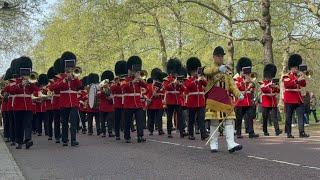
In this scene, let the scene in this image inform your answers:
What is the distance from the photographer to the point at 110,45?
3472 cm

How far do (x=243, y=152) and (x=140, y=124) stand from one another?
12.8 ft

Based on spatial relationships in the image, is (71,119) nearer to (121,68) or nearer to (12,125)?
(12,125)

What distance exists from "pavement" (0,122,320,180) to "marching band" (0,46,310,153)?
76 centimetres

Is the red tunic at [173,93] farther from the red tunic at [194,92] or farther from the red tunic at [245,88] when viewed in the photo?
the red tunic at [245,88]

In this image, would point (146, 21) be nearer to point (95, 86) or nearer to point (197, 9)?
point (197, 9)

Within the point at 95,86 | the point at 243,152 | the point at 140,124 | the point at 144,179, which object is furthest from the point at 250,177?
the point at 95,86

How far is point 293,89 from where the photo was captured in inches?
608

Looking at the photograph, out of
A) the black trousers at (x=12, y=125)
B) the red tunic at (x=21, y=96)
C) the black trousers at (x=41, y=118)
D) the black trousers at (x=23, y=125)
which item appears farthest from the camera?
the black trousers at (x=41, y=118)

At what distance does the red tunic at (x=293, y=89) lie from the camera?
15391 mm

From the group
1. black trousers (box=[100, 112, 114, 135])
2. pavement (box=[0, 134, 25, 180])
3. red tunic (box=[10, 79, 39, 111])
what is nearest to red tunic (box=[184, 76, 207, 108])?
black trousers (box=[100, 112, 114, 135])

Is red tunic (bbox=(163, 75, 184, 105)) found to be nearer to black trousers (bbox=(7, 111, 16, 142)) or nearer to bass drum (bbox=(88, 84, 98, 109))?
bass drum (bbox=(88, 84, 98, 109))

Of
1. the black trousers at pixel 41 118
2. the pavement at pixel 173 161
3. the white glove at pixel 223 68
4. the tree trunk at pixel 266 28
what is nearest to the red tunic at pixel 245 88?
the pavement at pixel 173 161

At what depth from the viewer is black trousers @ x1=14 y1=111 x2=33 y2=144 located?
13969 millimetres

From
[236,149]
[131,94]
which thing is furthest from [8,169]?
[131,94]
